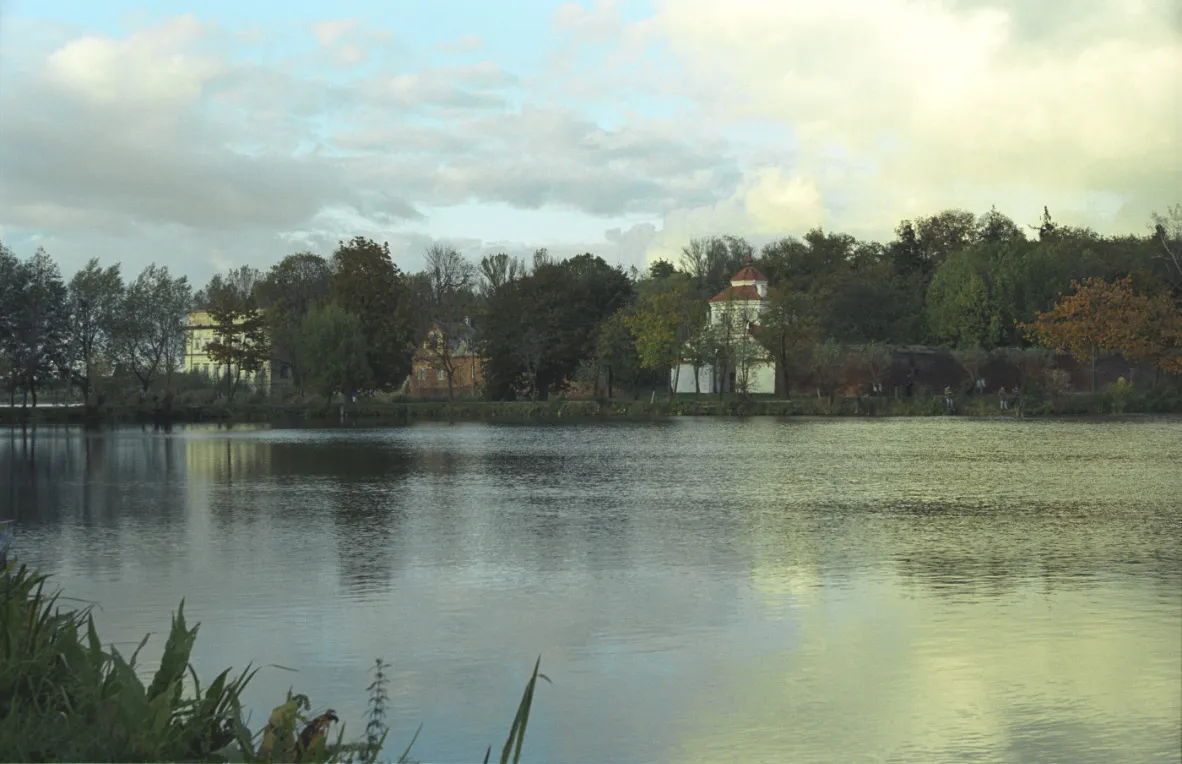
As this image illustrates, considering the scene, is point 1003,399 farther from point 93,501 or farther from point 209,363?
point 209,363

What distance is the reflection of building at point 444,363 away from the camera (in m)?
82.5

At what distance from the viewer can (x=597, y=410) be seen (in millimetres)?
74500

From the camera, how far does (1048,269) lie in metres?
84.1

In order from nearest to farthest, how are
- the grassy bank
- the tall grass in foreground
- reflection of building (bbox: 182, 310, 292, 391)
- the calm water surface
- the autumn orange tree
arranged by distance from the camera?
the tall grass in foreground, the calm water surface, the grassy bank, the autumn orange tree, reflection of building (bbox: 182, 310, 292, 391)

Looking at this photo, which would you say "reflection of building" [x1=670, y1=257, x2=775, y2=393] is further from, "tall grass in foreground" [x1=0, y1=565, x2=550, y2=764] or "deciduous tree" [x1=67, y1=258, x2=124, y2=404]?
"tall grass in foreground" [x1=0, y1=565, x2=550, y2=764]

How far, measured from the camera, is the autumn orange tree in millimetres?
67000

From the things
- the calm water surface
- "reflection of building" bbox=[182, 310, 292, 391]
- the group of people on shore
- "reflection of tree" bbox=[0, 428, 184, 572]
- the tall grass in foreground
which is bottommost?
the calm water surface

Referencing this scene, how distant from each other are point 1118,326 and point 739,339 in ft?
70.1

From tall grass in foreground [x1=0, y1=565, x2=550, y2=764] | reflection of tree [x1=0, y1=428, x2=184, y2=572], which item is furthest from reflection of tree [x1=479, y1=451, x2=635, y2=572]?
tall grass in foreground [x1=0, y1=565, x2=550, y2=764]

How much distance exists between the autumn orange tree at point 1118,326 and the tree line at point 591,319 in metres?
0.11

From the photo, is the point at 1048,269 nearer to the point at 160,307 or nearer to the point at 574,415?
the point at 574,415

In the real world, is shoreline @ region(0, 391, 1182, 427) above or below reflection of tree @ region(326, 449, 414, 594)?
above

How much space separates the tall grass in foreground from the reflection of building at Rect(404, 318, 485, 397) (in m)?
74.3

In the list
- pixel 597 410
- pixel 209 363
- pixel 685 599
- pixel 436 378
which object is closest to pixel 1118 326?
pixel 597 410
